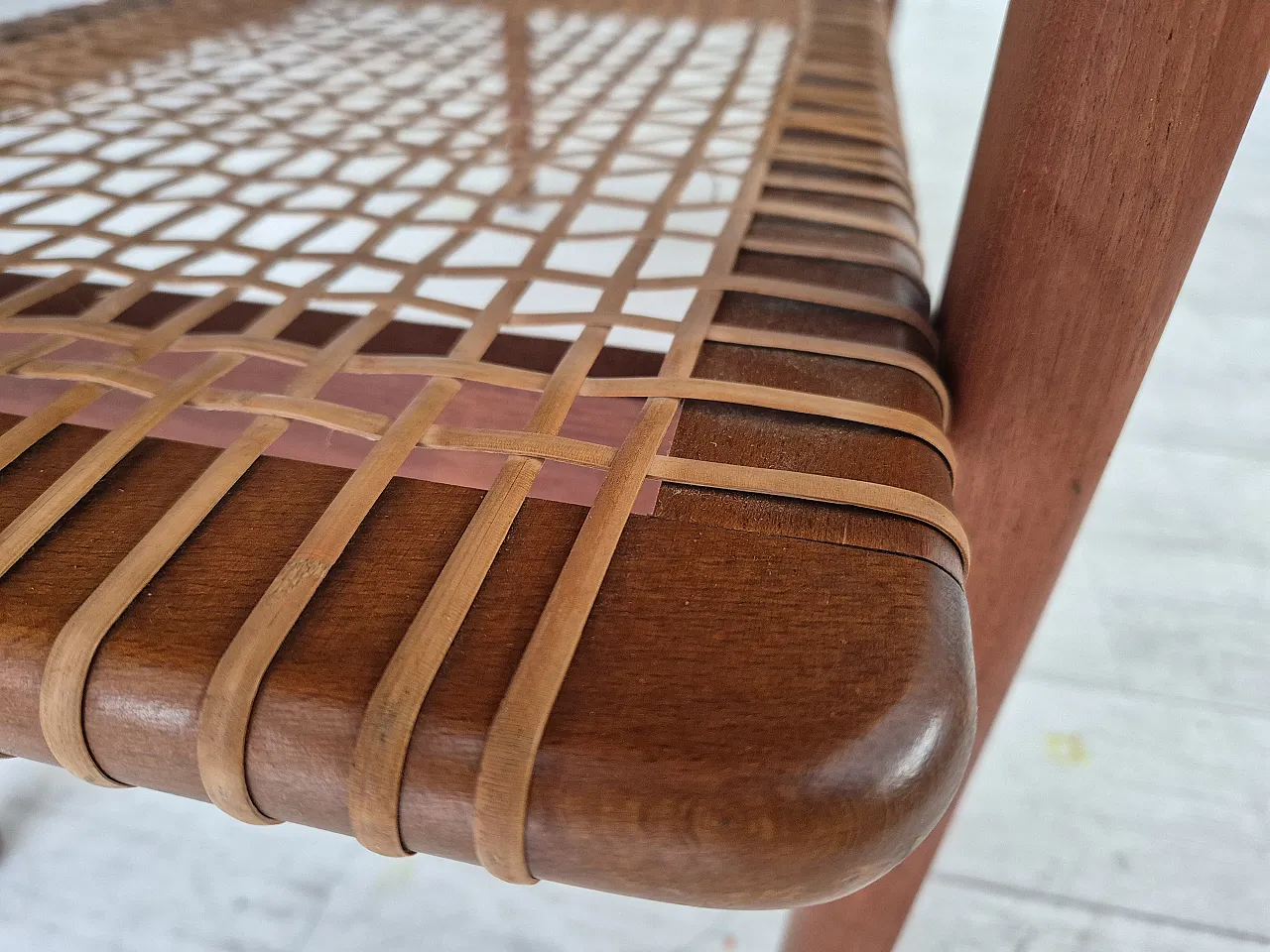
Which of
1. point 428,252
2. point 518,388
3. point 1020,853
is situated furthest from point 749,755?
point 1020,853

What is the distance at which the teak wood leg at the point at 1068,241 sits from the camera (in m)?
0.21

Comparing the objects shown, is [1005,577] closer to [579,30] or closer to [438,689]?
[438,689]

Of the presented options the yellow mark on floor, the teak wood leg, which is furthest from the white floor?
the teak wood leg

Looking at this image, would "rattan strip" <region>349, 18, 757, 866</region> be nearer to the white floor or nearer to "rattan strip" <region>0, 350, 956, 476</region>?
"rattan strip" <region>0, 350, 956, 476</region>

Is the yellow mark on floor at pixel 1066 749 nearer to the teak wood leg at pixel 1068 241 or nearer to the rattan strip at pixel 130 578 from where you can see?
the teak wood leg at pixel 1068 241

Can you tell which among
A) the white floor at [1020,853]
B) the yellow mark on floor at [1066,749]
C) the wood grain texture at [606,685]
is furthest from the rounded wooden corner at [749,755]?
the yellow mark on floor at [1066,749]

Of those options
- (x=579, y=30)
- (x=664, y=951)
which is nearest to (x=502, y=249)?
(x=579, y=30)

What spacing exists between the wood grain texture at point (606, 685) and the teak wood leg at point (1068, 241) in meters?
0.08

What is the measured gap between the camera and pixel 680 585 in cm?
20

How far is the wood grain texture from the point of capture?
0.17 meters

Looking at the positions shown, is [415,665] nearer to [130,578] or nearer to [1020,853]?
[130,578]

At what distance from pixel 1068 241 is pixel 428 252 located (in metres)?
0.30

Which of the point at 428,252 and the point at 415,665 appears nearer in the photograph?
the point at 415,665

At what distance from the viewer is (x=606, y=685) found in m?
0.18
